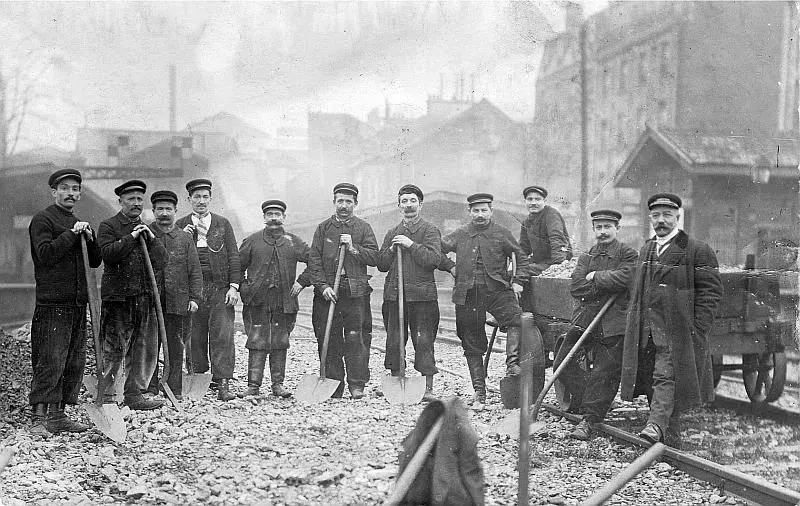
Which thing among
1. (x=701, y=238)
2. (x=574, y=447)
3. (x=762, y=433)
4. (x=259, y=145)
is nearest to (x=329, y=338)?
(x=259, y=145)

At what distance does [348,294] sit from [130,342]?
1841 mm

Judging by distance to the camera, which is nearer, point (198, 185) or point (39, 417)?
point (39, 417)

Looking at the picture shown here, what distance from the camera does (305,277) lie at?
19.6ft

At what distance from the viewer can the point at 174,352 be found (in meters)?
5.76

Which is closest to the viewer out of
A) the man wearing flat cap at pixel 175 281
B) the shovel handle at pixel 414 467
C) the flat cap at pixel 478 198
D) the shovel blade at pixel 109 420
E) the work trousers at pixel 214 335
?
the shovel handle at pixel 414 467

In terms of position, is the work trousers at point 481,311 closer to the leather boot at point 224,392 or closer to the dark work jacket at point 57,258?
the leather boot at point 224,392

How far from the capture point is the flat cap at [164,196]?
18.1 feet

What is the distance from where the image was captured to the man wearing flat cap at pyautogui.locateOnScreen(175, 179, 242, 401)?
233 inches

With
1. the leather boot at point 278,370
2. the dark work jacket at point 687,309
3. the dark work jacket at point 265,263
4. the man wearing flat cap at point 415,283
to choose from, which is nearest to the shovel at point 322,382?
the leather boot at point 278,370

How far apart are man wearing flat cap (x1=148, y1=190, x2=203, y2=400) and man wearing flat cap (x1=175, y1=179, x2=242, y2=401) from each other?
0.15m

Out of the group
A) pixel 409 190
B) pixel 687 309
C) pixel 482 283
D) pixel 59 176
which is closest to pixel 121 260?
Result: pixel 59 176

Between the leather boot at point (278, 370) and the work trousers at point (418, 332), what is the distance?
36.5 inches

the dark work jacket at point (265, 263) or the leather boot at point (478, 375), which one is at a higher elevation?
the dark work jacket at point (265, 263)

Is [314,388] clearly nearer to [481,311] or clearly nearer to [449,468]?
[481,311]
